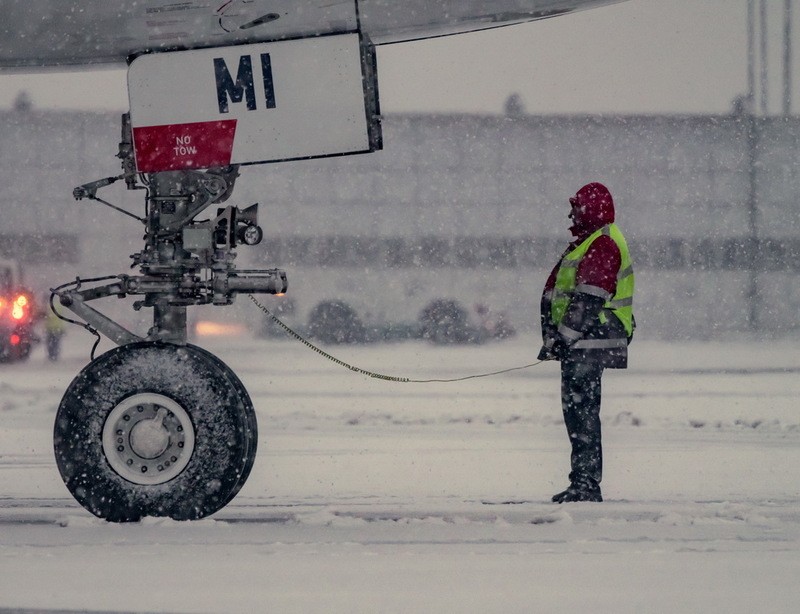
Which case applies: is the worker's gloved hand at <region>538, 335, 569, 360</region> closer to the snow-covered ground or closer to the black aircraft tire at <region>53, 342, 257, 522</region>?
the snow-covered ground

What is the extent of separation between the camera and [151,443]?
15.5ft

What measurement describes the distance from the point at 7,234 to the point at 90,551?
2457cm

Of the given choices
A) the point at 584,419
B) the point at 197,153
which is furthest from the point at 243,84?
the point at 584,419

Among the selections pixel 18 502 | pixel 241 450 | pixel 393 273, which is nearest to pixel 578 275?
pixel 241 450

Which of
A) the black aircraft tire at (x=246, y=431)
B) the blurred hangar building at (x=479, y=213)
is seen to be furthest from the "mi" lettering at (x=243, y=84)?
the blurred hangar building at (x=479, y=213)

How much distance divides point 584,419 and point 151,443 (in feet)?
7.49

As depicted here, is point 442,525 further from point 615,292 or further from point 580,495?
point 615,292

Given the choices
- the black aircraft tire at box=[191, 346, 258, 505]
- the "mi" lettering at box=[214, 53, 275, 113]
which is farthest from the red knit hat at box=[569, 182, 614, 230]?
the black aircraft tire at box=[191, 346, 258, 505]

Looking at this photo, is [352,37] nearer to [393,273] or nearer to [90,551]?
[90,551]

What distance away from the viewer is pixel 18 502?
5.67 m

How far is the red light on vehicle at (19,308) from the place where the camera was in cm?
2264

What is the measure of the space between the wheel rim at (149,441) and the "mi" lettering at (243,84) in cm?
134

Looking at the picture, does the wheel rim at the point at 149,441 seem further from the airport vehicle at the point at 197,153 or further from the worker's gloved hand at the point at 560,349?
the worker's gloved hand at the point at 560,349

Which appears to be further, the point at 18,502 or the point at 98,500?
the point at 18,502
